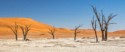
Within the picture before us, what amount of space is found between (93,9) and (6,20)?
358ft

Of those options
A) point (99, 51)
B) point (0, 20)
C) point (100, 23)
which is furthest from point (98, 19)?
point (0, 20)

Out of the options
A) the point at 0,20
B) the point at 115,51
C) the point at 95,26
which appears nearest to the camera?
the point at 115,51

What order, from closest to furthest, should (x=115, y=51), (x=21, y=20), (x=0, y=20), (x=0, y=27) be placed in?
(x=115, y=51), (x=0, y=27), (x=0, y=20), (x=21, y=20)

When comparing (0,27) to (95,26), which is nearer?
(95,26)

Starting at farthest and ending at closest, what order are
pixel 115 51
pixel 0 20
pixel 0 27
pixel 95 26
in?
pixel 0 20 → pixel 0 27 → pixel 95 26 → pixel 115 51

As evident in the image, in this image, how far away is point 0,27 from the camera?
136750mm

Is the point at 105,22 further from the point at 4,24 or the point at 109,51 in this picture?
the point at 4,24

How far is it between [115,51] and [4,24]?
405ft

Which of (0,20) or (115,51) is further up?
(0,20)

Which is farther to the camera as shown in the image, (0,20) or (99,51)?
(0,20)

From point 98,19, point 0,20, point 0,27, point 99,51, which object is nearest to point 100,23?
point 98,19

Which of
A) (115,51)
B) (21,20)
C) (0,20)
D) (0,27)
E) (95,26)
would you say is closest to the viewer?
(115,51)

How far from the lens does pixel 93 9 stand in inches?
2048

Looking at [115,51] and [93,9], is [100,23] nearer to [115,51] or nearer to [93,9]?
[93,9]
